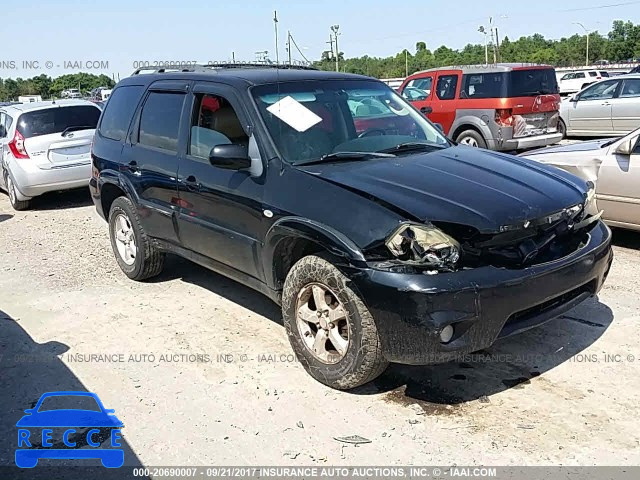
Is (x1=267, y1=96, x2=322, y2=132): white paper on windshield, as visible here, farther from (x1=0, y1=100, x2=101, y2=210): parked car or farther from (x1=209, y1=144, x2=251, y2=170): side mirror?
(x1=0, y1=100, x2=101, y2=210): parked car

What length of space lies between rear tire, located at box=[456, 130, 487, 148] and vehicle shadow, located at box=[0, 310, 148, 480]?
8.84 m

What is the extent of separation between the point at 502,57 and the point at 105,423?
83.8 m

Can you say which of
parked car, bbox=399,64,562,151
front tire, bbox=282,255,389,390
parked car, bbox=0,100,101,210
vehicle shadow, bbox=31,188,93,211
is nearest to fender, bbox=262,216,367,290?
front tire, bbox=282,255,389,390

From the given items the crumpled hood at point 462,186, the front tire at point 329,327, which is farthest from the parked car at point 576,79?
the front tire at point 329,327

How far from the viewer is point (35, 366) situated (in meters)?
4.41

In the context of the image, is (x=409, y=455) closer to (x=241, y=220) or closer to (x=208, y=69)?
(x=241, y=220)

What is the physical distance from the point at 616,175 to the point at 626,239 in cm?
94

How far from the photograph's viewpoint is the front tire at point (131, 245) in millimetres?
5836

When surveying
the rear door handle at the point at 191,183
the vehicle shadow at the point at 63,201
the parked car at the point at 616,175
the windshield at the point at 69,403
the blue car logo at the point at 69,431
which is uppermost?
the rear door handle at the point at 191,183

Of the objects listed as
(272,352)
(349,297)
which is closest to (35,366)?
(272,352)

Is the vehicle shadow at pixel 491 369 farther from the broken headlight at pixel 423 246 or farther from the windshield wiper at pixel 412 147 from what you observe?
the windshield wiper at pixel 412 147

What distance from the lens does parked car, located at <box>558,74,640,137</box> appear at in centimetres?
1369

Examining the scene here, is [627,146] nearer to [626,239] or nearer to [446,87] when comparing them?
[626,239]

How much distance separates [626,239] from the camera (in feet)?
22.4
